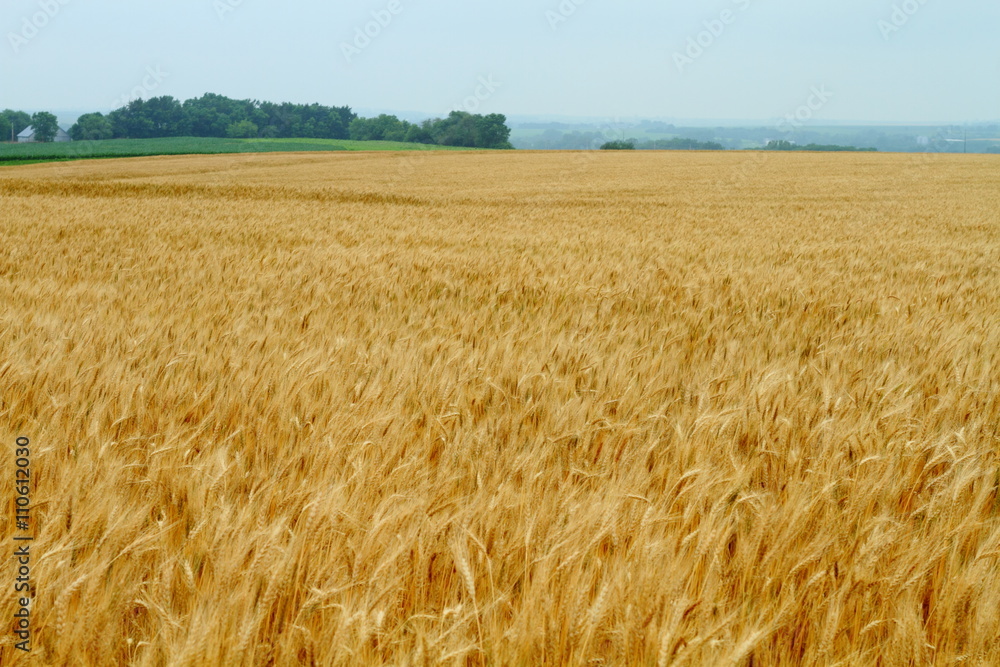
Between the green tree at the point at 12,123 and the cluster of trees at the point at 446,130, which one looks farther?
the green tree at the point at 12,123

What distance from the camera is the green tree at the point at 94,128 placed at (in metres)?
88.8

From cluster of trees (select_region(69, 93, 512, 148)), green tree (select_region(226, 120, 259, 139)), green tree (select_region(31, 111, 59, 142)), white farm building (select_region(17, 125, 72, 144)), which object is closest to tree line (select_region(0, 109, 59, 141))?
green tree (select_region(31, 111, 59, 142))

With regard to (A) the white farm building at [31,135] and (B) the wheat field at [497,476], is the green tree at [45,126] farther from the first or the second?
(B) the wheat field at [497,476]

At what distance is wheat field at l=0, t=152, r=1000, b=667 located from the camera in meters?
1.15

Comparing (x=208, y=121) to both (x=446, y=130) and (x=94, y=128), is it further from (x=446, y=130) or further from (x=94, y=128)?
(x=446, y=130)

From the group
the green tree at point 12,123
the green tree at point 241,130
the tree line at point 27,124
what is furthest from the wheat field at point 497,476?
the green tree at point 12,123

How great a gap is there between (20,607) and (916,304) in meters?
5.03

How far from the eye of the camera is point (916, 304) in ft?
15.7

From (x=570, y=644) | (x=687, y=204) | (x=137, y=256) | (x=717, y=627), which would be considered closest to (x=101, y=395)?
(x=570, y=644)

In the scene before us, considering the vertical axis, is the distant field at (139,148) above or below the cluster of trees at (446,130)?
below

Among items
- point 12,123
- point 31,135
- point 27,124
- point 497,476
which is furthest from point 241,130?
point 497,476

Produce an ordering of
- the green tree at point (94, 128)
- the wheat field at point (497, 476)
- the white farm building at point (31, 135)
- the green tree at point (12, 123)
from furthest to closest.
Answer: the green tree at point (12, 123) < the white farm building at point (31, 135) < the green tree at point (94, 128) < the wheat field at point (497, 476)

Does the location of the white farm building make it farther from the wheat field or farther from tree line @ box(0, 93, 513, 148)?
the wheat field

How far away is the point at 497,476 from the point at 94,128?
339 ft
